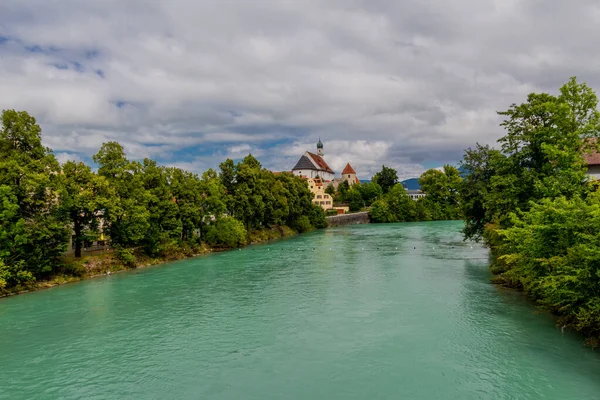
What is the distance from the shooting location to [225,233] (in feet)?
156

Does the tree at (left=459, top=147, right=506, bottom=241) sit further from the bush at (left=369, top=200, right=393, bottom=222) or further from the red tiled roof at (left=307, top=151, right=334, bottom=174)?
the red tiled roof at (left=307, top=151, right=334, bottom=174)

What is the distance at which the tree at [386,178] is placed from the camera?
128 meters

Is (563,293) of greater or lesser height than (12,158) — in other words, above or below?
below

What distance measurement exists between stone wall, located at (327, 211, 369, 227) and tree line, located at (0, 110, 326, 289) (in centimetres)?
3450

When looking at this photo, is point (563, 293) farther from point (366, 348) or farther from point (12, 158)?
point (12, 158)

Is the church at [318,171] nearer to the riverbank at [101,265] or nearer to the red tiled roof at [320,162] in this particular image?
the red tiled roof at [320,162]

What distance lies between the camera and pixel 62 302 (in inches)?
951

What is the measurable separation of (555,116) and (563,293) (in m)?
11.5

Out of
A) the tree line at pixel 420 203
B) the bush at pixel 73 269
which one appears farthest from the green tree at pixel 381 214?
the bush at pixel 73 269

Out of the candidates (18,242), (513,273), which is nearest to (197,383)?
(513,273)

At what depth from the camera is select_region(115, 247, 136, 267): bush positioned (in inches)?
1373

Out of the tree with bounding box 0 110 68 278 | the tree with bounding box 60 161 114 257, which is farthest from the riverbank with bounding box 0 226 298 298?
the tree with bounding box 60 161 114 257

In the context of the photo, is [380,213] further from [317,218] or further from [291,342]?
[291,342]

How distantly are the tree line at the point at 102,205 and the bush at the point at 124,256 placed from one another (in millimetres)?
86
